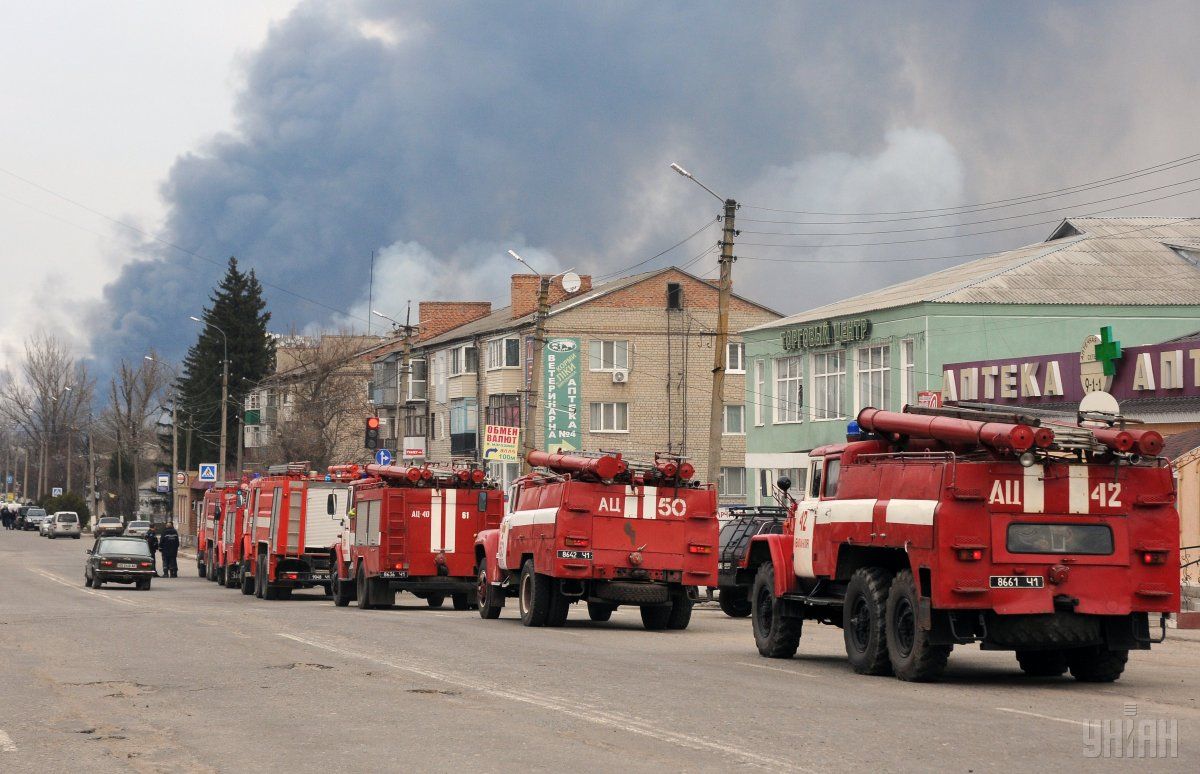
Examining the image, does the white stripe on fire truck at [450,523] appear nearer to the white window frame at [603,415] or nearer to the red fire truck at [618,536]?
the red fire truck at [618,536]

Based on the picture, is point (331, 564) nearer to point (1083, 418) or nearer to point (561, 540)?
point (561, 540)

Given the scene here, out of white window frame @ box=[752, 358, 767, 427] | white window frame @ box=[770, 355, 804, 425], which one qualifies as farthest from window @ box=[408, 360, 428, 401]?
white window frame @ box=[770, 355, 804, 425]

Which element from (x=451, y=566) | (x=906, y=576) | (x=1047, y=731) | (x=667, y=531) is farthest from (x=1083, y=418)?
(x=451, y=566)

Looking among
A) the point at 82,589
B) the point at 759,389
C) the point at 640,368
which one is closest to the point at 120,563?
the point at 82,589

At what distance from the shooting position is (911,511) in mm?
15672

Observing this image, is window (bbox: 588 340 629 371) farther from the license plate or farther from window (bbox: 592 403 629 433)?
the license plate

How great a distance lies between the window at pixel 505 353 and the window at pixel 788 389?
74.2 ft

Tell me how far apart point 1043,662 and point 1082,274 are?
34.3m

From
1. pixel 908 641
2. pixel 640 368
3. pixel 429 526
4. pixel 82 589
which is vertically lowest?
pixel 82 589

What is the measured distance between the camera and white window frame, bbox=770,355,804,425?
54.9m

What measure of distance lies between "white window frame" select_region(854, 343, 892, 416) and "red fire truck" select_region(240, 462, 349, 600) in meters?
18.1

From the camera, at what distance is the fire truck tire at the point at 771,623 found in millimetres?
19094

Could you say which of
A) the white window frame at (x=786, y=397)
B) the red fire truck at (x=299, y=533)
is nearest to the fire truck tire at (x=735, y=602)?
the red fire truck at (x=299, y=533)

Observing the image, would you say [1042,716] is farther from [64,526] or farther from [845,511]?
[64,526]
